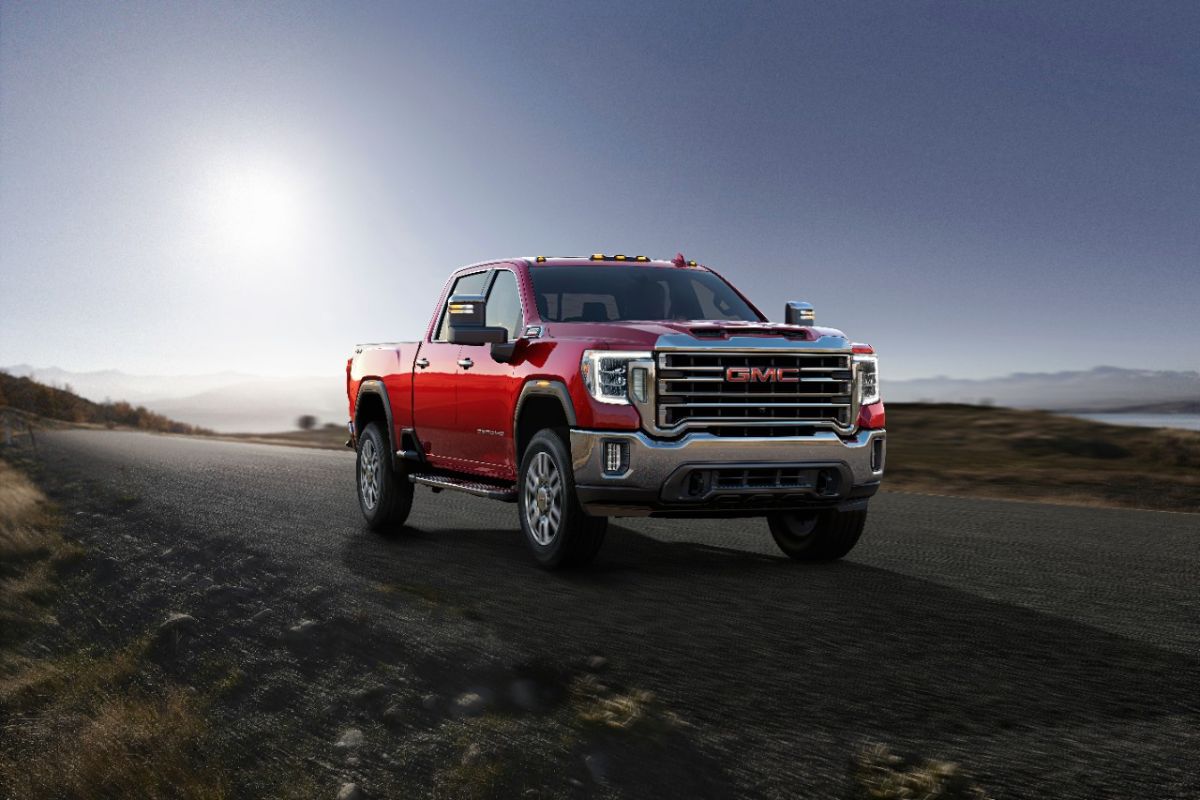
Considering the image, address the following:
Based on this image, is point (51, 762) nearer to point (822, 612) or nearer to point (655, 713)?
point (655, 713)

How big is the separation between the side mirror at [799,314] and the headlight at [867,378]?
0.71m

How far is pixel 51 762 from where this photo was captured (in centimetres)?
596

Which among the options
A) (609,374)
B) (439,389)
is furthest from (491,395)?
(609,374)

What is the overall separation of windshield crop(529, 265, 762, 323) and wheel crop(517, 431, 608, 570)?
1184 millimetres

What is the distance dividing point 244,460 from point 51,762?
1940 cm

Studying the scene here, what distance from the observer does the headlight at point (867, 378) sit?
28.2 ft

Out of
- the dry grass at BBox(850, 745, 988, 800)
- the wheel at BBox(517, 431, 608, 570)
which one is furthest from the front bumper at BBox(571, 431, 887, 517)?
the dry grass at BBox(850, 745, 988, 800)

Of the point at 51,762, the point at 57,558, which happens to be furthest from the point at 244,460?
the point at 51,762

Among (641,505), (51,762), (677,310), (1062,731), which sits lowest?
(51,762)

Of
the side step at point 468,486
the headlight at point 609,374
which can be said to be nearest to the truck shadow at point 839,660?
the side step at point 468,486

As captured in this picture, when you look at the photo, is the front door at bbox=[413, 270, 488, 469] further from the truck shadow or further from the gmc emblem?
the gmc emblem

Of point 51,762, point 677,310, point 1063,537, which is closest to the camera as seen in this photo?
point 51,762

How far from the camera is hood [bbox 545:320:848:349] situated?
7953mm

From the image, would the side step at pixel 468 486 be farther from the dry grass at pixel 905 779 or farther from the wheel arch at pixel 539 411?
the dry grass at pixel 905 779
